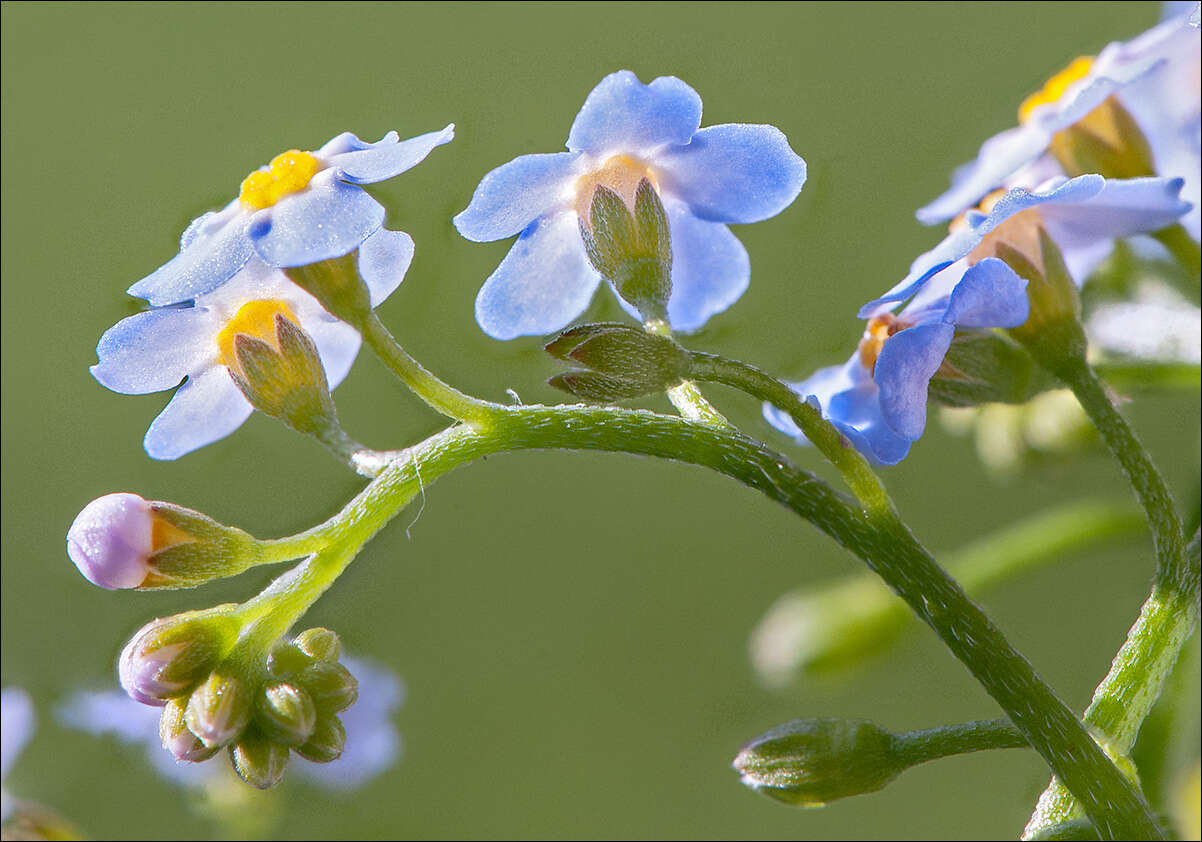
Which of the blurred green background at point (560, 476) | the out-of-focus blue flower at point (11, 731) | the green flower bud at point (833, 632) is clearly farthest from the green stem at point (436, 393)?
the blurred green background at point (560, 476)

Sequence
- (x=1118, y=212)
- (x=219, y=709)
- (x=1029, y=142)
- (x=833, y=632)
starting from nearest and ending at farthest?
(x=219, y=709)
(x=1118, y=212)
(x=1029, y=142)
(x=833, y=632)

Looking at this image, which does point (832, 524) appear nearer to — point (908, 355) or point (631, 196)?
point (908, 355)

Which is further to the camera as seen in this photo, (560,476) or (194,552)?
(560,476)

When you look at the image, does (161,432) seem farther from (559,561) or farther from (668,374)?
(559,561)

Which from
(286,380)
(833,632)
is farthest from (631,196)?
(833,632)

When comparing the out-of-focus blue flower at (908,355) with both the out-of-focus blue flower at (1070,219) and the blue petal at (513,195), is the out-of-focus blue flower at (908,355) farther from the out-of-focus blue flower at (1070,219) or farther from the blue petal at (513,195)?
the blue petal at (513,195)
